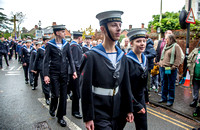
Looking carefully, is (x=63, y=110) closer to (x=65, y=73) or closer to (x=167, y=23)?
(x=65, y=73)

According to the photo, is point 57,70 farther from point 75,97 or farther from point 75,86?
point 75,97

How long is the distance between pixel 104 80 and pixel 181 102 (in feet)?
16.4

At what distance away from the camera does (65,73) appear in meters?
4.27

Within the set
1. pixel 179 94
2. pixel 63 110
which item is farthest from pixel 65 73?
pixel 179 94

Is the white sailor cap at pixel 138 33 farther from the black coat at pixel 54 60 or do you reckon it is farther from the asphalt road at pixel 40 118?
the asphalt road at pixel 40 118

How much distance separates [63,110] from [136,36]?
2.58m

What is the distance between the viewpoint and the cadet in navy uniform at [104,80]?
1992 millimetres

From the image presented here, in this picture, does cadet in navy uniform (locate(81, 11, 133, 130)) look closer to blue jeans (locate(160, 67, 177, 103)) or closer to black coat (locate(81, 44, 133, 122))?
black coat (locate(81, 44, 133, 122))

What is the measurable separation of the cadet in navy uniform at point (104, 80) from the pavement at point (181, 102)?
11.7 feet

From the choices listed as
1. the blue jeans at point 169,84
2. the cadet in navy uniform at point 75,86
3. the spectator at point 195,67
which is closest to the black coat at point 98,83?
the cadet in navy uniform at point 75,86

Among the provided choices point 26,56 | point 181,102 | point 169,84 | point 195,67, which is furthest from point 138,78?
point 26,56

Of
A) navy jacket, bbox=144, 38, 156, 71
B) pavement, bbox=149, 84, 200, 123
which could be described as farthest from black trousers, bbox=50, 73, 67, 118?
pavement, bbox=149, 84, 200, 123

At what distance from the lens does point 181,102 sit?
19.5ft

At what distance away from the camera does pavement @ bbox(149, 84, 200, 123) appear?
16.2 ft
